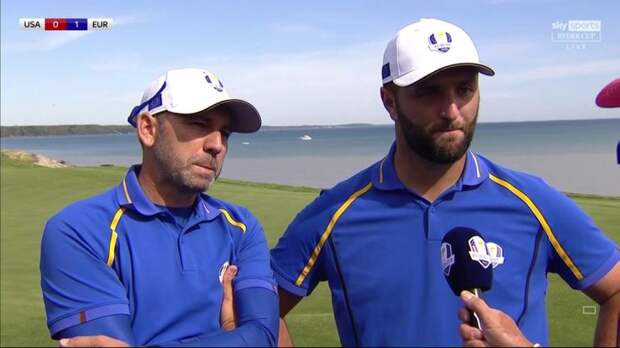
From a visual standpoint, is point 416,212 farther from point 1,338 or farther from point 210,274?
point 1,338

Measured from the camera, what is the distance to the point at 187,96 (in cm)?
226

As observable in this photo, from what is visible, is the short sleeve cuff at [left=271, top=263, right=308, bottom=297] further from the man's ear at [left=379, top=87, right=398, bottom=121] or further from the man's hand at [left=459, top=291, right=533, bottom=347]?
the man's hand at [left=459, top=291, right=533, bottom=347]

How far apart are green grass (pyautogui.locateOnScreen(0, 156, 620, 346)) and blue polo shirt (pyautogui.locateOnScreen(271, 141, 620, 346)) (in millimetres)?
2567

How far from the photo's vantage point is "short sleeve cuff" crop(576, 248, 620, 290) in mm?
2260

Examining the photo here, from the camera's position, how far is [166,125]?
228cm

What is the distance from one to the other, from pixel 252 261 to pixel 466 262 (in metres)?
0.88

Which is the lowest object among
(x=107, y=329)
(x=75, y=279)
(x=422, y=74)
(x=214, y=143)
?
(x=107, y=329)

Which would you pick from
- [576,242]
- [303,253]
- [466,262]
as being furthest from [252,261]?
[576,242]

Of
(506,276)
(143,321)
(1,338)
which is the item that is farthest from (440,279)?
(1,338)

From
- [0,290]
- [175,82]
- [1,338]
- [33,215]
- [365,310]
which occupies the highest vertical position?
[175,82]

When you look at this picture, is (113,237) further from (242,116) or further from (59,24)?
(59,24)

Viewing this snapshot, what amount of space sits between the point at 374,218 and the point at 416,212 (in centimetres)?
15

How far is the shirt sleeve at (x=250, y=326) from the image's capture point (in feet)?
6.42

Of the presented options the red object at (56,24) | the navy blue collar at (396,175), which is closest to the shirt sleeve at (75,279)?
the navy blue collar at (396,175)
